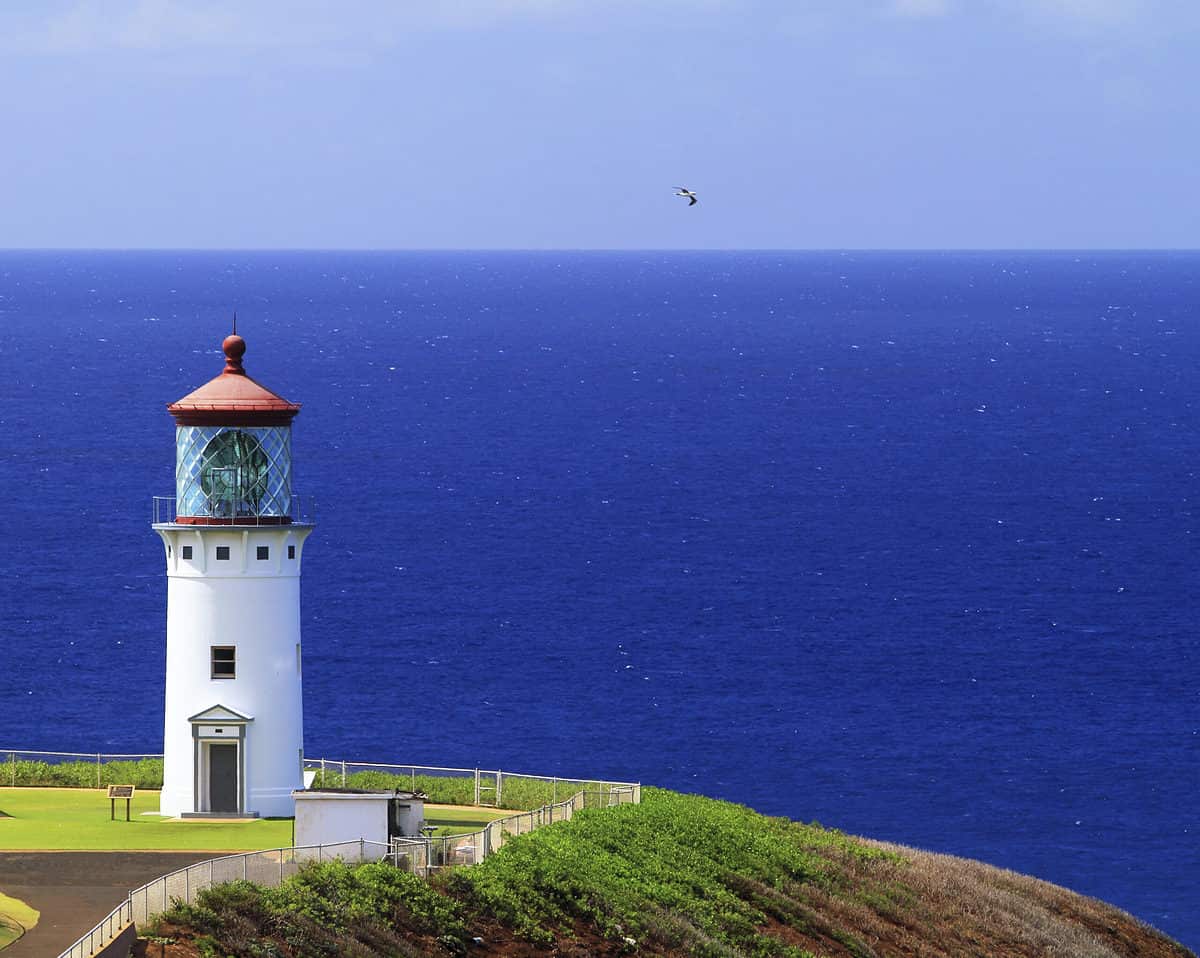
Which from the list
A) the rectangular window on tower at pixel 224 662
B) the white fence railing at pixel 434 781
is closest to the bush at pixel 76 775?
the white fence railing at pixel 434 781

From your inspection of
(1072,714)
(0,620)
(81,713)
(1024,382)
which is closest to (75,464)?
(0,620)

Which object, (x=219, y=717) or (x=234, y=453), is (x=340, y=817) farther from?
(x=234, y=453)

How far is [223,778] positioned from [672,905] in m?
8.46

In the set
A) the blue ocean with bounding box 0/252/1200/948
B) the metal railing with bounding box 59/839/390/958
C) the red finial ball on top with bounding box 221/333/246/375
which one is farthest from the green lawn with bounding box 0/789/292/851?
the blue ocean with bounding box 0/252/1200/948

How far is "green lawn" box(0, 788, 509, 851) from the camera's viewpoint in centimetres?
3203

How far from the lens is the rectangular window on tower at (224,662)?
34.9 meters

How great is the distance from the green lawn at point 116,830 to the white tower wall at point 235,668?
0.60m

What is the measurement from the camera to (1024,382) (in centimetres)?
19588

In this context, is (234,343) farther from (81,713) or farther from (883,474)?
(883,474)

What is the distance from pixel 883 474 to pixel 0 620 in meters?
60.6

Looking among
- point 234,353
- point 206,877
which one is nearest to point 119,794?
point 234,353

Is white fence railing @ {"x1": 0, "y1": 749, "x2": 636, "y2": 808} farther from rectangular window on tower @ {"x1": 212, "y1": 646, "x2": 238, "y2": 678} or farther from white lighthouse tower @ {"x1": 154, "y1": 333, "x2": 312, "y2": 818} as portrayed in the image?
rectangular window on tower @ {"x1": 212, "y1": 646, "x2": 238, "y2": 678}

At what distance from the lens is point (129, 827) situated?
33.8m

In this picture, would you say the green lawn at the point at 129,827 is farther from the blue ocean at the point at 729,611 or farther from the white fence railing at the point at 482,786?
the blue ocean at the point at 729,611
